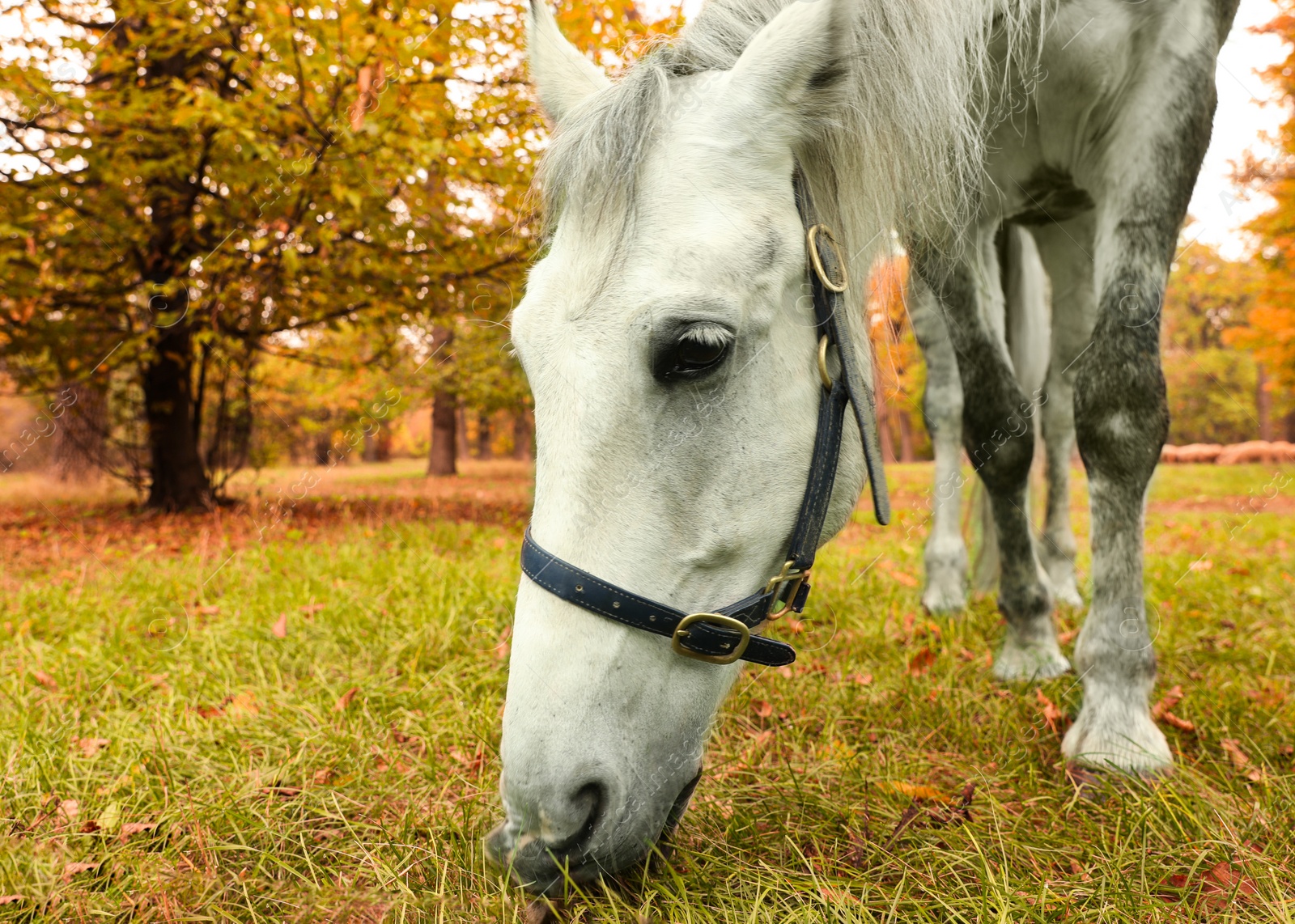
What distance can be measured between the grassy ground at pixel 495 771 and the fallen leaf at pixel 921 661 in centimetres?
3

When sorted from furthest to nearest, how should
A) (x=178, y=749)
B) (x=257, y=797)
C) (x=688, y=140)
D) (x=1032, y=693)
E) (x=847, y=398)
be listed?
1. (x=1032, y=693)
2. (x=178, y=749)
3. (x=257, y=797)
4. (x=847, y=398)
5. (x=688, y=140)

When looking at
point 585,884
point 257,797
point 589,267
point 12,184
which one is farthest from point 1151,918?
point 12,184

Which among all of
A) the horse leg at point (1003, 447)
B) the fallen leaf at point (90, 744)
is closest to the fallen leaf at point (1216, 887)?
the horse leg at point (1003, 447)

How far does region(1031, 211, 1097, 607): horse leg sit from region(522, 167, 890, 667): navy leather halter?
1.92 meters

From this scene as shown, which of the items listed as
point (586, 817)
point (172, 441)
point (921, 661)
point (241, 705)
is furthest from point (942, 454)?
point (172, 441)

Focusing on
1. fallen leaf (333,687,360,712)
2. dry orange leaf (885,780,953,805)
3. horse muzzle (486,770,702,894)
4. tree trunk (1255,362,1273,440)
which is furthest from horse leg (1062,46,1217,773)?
tree trunk (1255,362,1273,440)

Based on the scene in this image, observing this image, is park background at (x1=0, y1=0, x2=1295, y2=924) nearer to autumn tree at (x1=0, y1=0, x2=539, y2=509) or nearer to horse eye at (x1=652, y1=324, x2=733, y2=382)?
autumn tree at (x1=0, y1=0, x2=539, y2=509)

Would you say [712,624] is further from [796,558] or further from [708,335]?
[708,335]

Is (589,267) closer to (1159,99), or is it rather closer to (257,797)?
(257,797)

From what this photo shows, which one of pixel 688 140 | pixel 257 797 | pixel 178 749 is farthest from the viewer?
pixel 178 749

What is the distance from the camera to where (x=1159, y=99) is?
201 centimetres

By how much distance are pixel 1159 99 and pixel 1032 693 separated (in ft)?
6.17

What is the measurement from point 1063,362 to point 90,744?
4245 mm

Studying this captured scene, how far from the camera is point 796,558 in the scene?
1.39 metres
